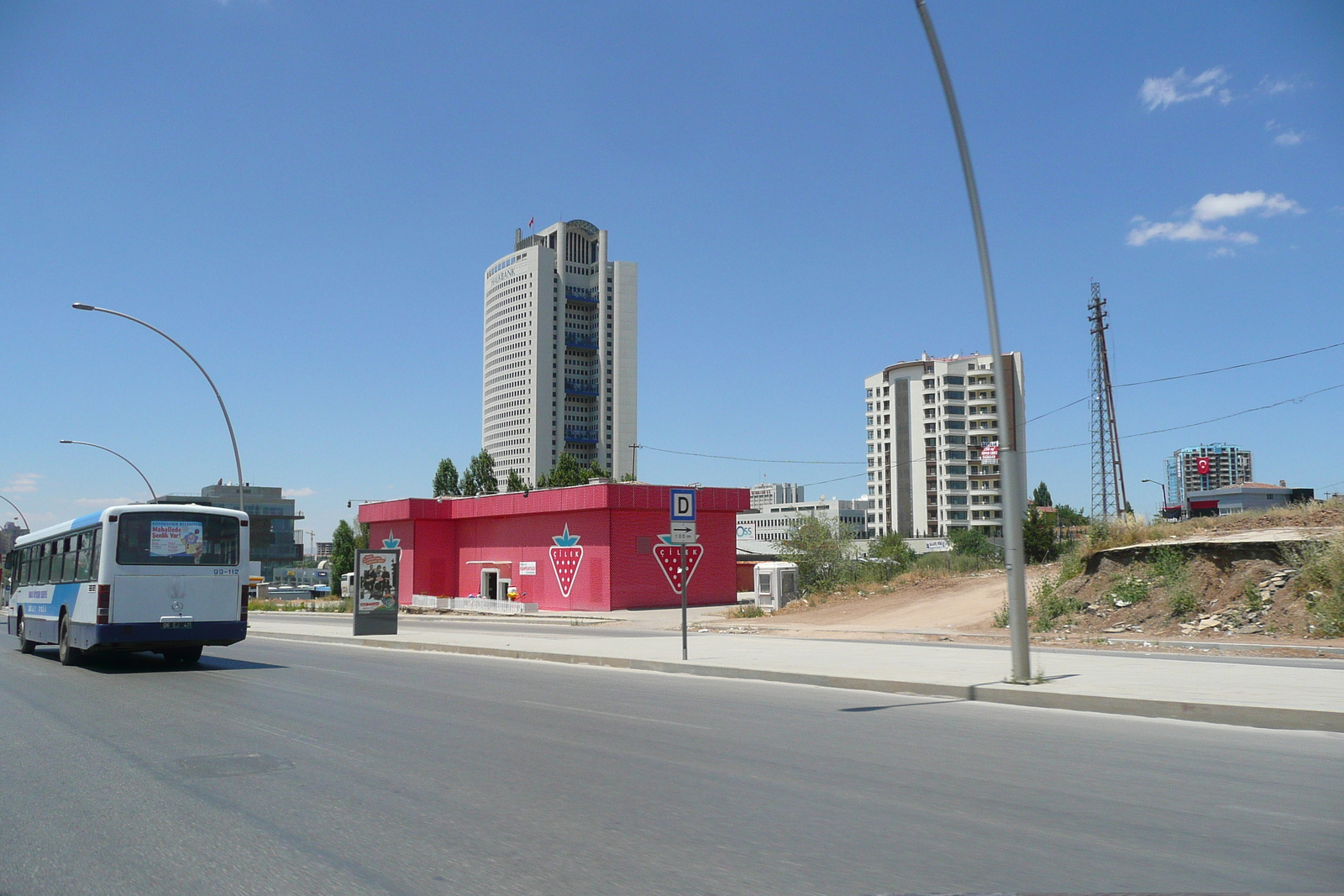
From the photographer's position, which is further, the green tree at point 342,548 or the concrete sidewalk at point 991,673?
the green tree at point 342,548

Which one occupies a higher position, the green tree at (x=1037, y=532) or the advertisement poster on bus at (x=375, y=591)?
the green tree at (x=1037, y=532)

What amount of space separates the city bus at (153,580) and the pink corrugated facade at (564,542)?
974 inches

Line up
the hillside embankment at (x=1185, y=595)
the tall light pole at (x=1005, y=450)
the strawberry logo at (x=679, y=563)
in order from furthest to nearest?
1. the hillside embankment at (x=1185, y=595)
2. the strawberry logo at (x=679, y=563)
3. the tall light pole at (x=1005, y=450)

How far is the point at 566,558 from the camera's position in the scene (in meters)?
44.5

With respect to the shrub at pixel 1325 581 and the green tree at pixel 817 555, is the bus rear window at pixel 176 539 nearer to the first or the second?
the shrub at pixel 1325 581

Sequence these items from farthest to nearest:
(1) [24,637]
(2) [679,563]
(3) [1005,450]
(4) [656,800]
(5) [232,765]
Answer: (1) [24,637] < (2) [679,563] < (3) [1005,450] < (5) [232,765] < (4) [656,800]

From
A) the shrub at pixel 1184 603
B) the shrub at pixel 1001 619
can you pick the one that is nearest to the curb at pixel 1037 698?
the shrub at pixel 1184 603

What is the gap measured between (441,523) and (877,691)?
142ft

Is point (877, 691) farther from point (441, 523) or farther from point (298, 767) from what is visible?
point (441, 523)

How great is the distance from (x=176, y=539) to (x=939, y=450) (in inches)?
5285

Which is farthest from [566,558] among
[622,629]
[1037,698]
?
[1037,698]

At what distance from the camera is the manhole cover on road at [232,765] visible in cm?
725

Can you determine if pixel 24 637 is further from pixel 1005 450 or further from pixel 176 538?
pixel 1005 450

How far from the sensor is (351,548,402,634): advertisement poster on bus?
25.3 m
